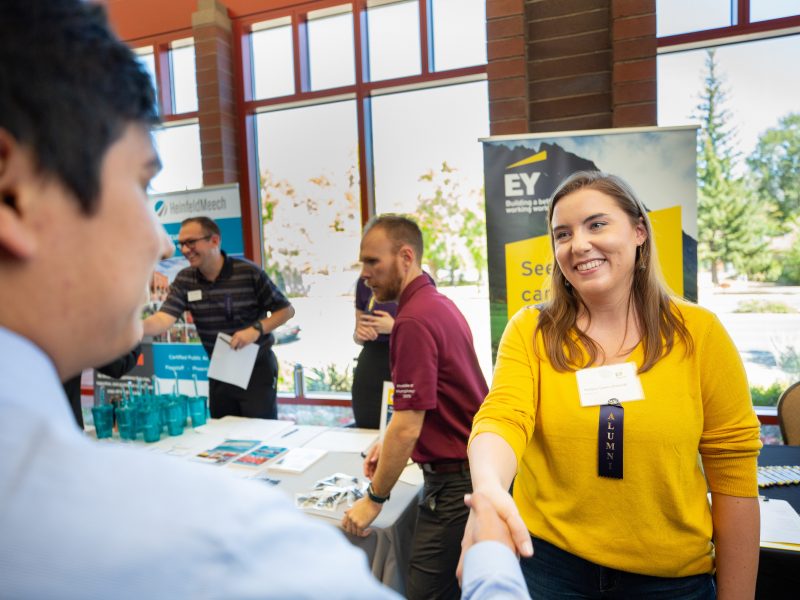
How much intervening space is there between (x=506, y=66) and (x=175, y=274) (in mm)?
3340

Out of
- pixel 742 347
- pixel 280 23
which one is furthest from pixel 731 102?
pixel 280 23

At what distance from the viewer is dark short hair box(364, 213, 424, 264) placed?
6.98 feet

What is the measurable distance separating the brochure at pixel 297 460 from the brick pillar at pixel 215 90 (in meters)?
3.07

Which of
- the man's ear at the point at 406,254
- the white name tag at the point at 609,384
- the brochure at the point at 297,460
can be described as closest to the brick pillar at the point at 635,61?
the man's ear at the point at 406,254

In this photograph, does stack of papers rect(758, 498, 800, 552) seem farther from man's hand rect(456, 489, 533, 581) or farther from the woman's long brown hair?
man's hand rect(456, 489, 533, 581)

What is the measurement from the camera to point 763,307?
3627mm

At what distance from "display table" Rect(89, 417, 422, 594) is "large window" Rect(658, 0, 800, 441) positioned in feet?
9.15

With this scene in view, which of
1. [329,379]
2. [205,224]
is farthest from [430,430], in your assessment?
[329,379]

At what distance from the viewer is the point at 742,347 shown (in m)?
3.68

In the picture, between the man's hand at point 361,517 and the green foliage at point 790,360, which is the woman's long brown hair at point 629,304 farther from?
the green foliage at point 790,360

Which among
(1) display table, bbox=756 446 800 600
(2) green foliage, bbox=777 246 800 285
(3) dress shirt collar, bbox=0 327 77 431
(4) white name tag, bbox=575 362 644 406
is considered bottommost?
(1) display table, bbox=756 446 800 600

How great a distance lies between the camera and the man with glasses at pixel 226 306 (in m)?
3.46

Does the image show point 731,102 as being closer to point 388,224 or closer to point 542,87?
point 542,87

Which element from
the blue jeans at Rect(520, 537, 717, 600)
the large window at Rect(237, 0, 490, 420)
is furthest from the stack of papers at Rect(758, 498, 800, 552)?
the large window at Rect(237, 0, 490, 420)
